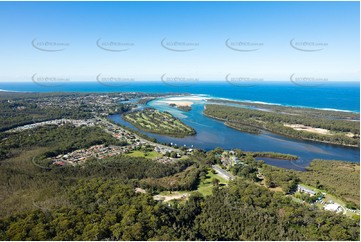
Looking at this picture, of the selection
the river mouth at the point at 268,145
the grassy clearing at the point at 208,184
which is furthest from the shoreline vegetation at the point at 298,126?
the grassy clearing at the point at 208,184

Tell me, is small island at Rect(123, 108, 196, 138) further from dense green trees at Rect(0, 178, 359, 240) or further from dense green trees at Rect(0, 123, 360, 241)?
dense green trees at Rect(0, 178, 359, 240)

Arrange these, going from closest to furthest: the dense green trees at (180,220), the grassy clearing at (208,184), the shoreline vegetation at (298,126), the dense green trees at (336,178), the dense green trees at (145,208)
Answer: the dense green trees at (180,220)
the dense green trees at (145,208)
the dense green trees at (336,178)
the grassy clearing at (208,184)
the shoreline vegetation at (298,126)

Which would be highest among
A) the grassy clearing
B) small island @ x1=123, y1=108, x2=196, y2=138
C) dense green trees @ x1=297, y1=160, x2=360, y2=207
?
small island @ x1=123, y1=108, x2=196, y2=138

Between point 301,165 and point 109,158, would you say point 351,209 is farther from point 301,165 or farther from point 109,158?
point 109,158

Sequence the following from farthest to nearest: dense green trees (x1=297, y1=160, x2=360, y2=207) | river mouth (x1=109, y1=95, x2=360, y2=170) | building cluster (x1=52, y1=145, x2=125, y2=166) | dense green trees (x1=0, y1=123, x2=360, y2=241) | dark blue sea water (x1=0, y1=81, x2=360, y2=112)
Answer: dark blue sea water (x1=0, y1=81, x2=360, y2=112)
river mouth (x1=109, y1=95, x2=360, y2=170)
building cluster (x1=52, y1=145, x2=125, y2=166)
dense green trees (x1=297, y1=160, x2=360, y2=207)
dense green trees (x1=0, y1=123, x2=360, y2=241)

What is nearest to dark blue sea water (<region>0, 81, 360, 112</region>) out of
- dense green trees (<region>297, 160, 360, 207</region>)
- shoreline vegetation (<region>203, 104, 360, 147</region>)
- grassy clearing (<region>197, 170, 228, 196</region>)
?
shoreline vegetation (<region>203, 104, 360, 147</region>)

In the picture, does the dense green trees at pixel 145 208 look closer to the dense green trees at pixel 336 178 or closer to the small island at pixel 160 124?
the dense green trees at pixel 336 178
